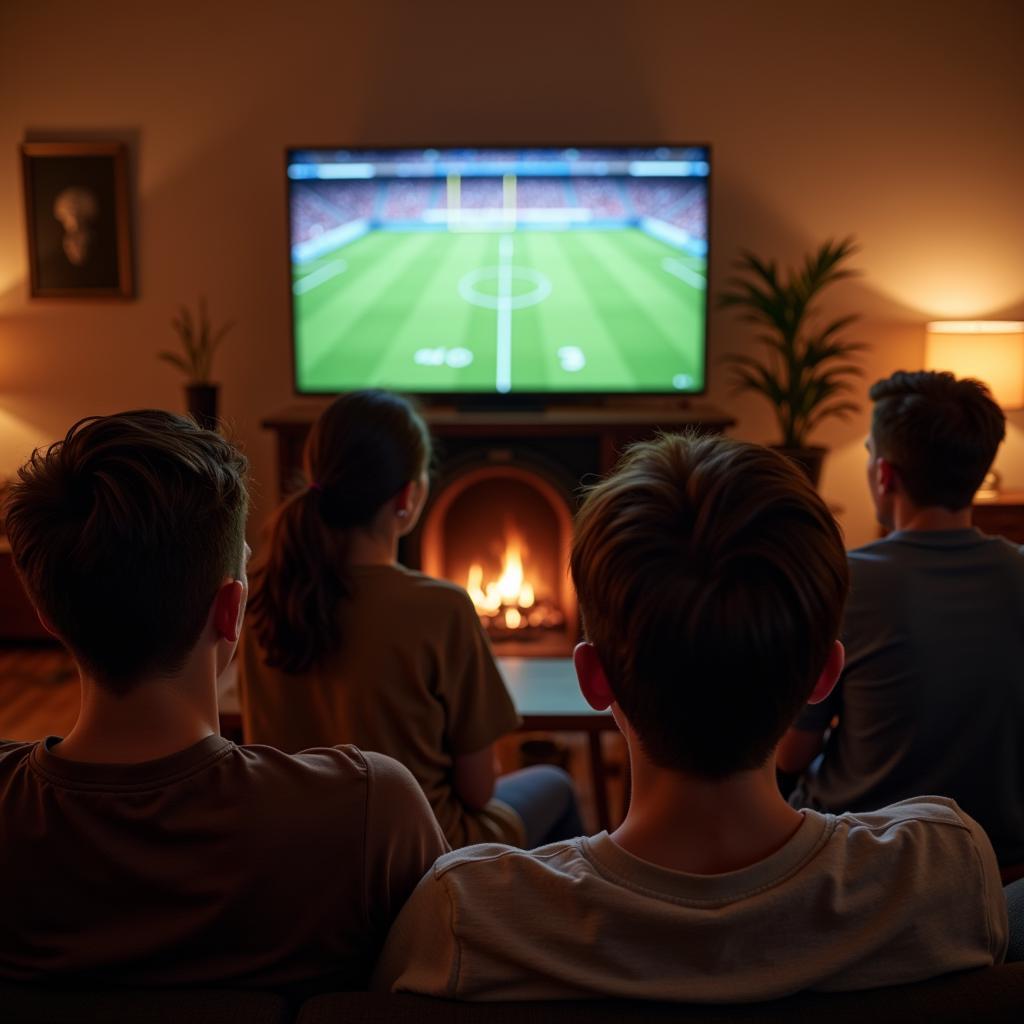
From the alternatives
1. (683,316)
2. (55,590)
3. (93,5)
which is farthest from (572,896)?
(93,5)

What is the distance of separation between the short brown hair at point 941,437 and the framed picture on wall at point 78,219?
4058mm

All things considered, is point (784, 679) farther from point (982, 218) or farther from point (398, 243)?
point (982, 218)

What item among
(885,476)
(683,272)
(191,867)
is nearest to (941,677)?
(885,476)

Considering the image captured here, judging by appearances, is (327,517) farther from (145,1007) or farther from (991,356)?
(991,356)

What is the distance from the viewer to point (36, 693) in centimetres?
428

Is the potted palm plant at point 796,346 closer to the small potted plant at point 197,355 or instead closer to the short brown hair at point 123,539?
the small potted plant at point 197,355

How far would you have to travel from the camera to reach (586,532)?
0.94 metres

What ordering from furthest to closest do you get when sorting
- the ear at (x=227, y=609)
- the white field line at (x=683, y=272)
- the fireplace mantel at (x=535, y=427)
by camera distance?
the white field line at (x=683, y=272) < the fireplace mantel at (x=535, y=427) < the ear at (x=227, y=609)

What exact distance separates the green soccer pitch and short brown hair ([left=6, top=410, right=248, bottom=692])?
3703 millimetres

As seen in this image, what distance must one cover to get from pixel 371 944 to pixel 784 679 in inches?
19.9

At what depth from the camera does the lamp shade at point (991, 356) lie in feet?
14.9

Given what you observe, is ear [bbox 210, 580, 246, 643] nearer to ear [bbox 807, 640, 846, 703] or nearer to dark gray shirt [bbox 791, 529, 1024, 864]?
ear [bbox 807, 640, 846, 703]

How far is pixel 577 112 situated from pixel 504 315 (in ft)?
3.28

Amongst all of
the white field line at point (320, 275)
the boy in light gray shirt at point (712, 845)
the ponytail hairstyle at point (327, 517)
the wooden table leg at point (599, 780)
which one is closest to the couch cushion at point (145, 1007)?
the boy in light gray shirt at point (712, 845)
